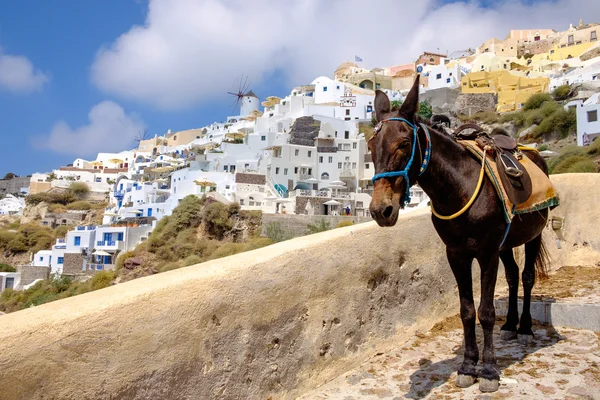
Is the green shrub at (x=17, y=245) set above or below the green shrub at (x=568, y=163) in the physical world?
below

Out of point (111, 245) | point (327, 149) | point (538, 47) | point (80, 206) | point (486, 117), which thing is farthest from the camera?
point (538, 47)

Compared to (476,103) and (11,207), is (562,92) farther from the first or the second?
(11,207)

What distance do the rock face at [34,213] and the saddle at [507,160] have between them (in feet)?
233

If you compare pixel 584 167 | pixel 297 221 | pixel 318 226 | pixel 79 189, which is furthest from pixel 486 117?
pixel 79 189

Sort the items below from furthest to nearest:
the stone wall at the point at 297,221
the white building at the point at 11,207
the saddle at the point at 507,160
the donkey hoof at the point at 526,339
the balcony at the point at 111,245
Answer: the white building at the point at 11,207, the balcony at the point at 111,245, the stone wall at the point at 297,221, the donkey hoof at the point at 526,339, the saddle at the point at 507,160

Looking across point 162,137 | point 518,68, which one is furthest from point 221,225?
point 162,137

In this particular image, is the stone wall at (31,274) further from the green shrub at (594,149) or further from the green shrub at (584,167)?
the green shrub at (594,149)

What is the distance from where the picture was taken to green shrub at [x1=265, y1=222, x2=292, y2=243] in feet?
130

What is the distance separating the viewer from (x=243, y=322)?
349 cm

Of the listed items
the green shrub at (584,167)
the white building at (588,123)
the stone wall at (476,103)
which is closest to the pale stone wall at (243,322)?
the green shrub at (584,167)

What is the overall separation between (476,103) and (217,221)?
39831mm

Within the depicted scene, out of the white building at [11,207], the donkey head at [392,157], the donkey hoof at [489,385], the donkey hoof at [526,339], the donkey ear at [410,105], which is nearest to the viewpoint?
the donkey head at [392,157]

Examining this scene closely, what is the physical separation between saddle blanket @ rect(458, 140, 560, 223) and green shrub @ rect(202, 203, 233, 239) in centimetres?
3814

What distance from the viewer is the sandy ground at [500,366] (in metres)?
3.53
